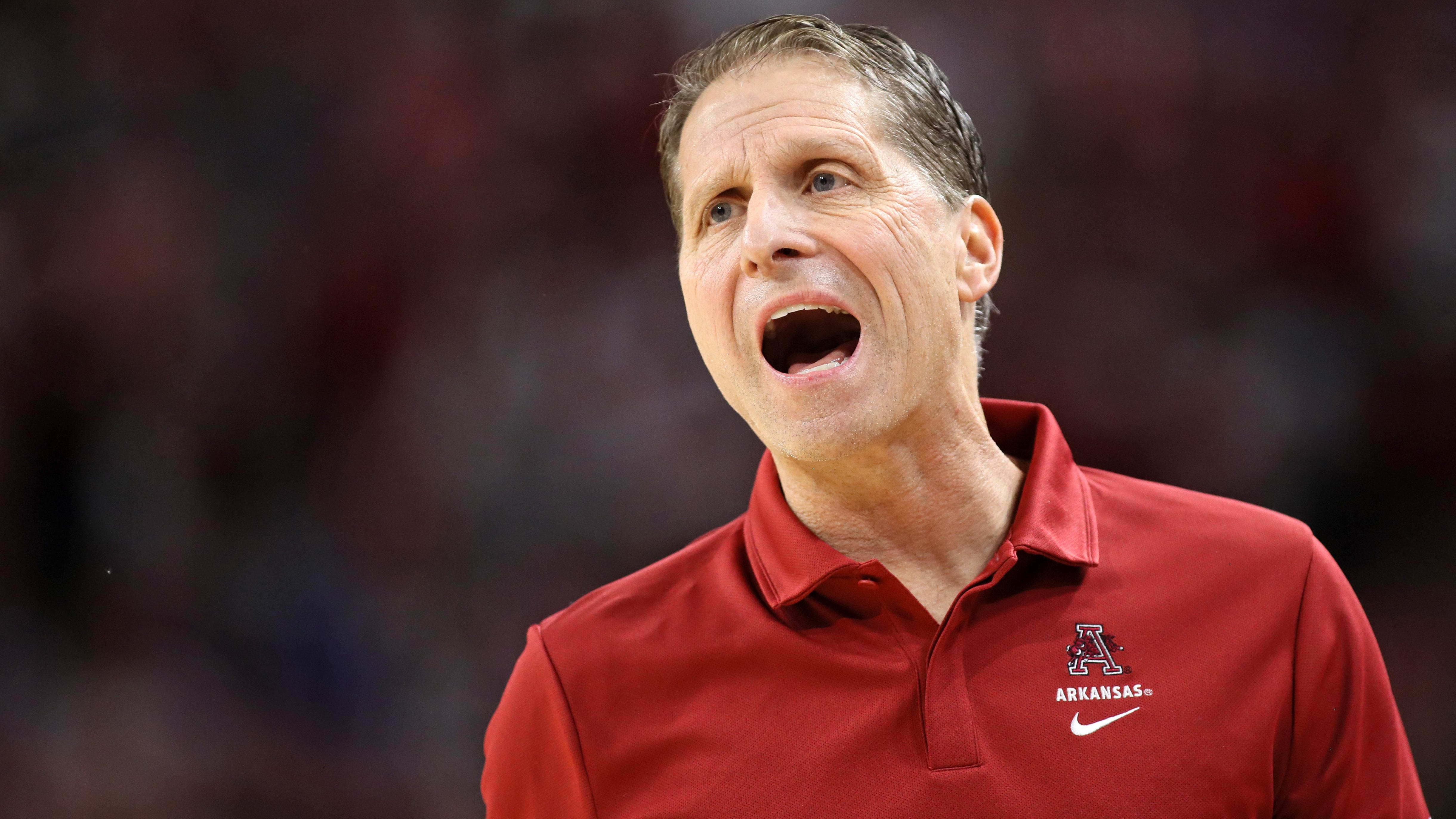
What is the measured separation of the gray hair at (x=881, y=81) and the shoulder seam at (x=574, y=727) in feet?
2.45

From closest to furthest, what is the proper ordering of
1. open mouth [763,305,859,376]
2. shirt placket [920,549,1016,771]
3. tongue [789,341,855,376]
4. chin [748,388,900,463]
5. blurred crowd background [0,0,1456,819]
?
shirt placket [920,549,1016,771]
chin [748,388,900,463]
tongue [789,341,855,376]
open mouth [763,305,859,376]
blurred crowd background [0,0,1456,819]

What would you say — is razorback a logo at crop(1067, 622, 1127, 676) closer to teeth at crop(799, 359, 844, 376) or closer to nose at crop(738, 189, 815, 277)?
→ teeth at crop(799, 359, 844, 376)

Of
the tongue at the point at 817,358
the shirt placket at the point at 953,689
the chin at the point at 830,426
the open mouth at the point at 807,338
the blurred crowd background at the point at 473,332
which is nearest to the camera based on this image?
the shirt placket at the point at 953,689

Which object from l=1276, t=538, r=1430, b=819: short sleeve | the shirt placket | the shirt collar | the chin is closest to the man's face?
the chin

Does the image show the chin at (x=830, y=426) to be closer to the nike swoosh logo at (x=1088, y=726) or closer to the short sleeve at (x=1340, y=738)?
the nike swoosh logo at (x=1088, y=726)

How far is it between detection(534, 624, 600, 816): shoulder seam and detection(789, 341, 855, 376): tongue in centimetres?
59

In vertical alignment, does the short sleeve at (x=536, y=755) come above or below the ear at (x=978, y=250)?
below

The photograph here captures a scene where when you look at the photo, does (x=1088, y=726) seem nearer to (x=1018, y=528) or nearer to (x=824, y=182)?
(x=1018, y=528)

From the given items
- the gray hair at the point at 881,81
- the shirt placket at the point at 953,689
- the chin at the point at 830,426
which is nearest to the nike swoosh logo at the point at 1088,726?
the shirt placket at the point at 953,689

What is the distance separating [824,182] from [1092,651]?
814 mm

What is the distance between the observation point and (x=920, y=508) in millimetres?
1807

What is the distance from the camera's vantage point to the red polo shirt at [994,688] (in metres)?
1.56

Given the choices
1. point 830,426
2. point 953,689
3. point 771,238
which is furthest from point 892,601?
point 771,238

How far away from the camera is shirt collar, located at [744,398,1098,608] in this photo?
1694mm
